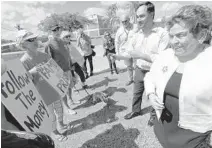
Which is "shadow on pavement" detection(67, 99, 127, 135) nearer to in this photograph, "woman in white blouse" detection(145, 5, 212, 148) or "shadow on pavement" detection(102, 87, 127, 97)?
"shadow on pavement" detection(102, 87, 127, 97)

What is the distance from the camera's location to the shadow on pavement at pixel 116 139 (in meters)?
2.73

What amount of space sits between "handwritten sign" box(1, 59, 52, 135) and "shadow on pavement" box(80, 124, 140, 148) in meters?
1.20

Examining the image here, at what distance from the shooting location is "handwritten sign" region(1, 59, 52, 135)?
4.59 feet

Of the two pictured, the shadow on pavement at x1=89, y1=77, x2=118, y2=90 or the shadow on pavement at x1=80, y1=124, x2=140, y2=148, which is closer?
the shadow on pavement at x1=80, y1=124, x2=140, y2=148

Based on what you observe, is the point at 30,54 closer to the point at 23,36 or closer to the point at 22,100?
the point at 23,36

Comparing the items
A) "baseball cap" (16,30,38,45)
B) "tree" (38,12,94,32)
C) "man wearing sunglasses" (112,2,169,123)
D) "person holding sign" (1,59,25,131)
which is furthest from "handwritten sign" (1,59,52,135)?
"tree" (38,12,94,32)

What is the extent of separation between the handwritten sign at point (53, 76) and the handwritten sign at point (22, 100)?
1.79 feet

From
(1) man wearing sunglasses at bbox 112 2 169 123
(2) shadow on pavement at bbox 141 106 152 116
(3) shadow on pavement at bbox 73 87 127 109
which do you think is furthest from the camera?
(3) shadow on pavement at bbox 73 87 127 109

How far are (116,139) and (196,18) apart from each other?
2136 mm

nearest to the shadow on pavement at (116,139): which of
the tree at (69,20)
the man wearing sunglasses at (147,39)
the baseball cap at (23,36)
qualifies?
the man wearing sunglasses at (147,39)

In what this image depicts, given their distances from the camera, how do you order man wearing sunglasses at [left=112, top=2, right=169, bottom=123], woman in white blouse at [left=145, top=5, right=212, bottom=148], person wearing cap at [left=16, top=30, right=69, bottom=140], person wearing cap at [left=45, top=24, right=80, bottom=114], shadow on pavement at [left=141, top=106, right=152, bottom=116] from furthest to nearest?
person wearing cap at [left=45, top=24, right=80, bottom=114]
shadow on pavement at [left=141, top=106, right=152, bottom=116]
man wearing sunglasses at [left=112, top=2, right=169, bottom=123]
person wearing cap at [left=16, top=30, right=69, bottom=140]
woman in white blouse at [left=145, top=5, right=212, bottom=148]

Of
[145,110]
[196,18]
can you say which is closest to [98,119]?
[145,110]

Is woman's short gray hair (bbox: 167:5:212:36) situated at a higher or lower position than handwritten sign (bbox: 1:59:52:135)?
higher

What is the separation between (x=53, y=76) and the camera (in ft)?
8.28
